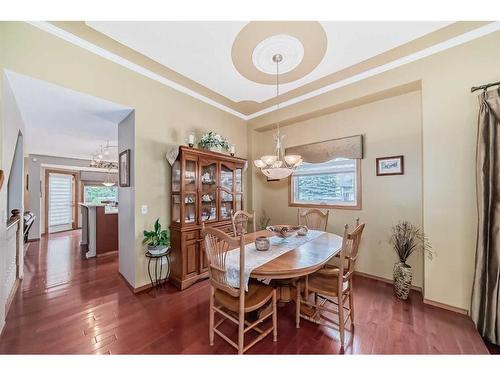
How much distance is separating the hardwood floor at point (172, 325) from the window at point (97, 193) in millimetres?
5344

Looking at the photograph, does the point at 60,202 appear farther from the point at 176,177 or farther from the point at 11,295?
the point at 176,177

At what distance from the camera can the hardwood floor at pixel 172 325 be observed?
1.59 meters

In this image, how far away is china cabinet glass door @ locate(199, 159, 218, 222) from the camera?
9.73 ft

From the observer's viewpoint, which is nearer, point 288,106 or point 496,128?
point 496,128

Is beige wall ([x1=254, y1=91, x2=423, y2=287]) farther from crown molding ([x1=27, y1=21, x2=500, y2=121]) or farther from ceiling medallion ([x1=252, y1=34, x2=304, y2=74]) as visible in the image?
ceiling medallion ([x1=252, y1=34, x2=304, y2=74])

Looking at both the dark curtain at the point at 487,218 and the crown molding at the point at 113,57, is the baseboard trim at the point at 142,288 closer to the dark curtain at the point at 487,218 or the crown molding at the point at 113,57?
the crown molding at the point at 113,57

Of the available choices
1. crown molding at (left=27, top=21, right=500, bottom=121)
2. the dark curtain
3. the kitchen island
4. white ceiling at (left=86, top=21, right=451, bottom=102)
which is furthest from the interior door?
the dark curtain

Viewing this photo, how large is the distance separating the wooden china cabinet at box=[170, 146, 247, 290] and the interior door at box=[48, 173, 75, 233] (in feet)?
20.7

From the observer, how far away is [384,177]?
2.75m
